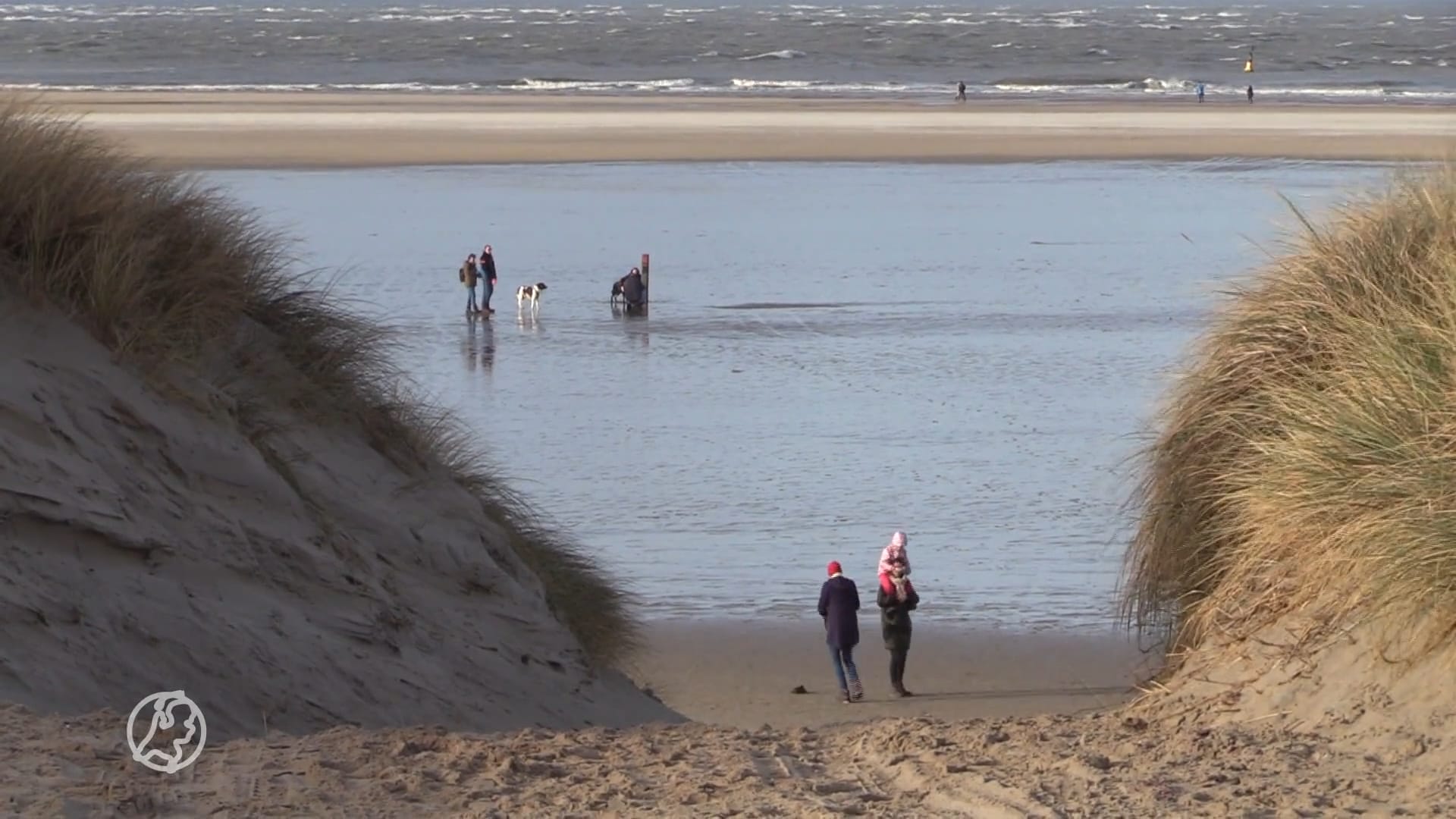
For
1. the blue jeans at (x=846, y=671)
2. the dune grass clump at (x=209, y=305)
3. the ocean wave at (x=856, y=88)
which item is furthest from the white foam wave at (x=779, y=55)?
the dune grass clump at (x=209, y=305)

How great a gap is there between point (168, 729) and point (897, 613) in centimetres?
585

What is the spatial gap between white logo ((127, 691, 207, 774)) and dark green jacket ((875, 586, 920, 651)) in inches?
207

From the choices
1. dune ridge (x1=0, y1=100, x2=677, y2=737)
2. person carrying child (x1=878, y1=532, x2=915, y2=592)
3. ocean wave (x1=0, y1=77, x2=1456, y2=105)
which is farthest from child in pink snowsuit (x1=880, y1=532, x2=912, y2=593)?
ocean wave (x1=0, y1=77, x2=1456, y2=105)

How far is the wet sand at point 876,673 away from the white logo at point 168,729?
438 centimetres

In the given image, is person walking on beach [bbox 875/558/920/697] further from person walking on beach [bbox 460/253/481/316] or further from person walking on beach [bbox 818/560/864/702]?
person walking on beach [bbox 460/253/481/316]

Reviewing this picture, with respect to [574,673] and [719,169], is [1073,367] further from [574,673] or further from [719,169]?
[719,169]

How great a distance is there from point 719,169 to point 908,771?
116ft

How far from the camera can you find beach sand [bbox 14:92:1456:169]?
42875 mm

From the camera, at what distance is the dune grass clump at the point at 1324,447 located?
18.9 ft

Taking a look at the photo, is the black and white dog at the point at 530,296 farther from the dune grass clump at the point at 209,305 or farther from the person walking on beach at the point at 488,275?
the dune grass clump at the point at 209,305

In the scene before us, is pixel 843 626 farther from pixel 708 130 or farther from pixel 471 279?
pixel 708 130

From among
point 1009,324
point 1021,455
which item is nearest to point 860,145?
point 1009,324

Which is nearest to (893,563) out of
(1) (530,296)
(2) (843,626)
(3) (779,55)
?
(2) (843,626)

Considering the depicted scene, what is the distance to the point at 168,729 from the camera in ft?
17.6
